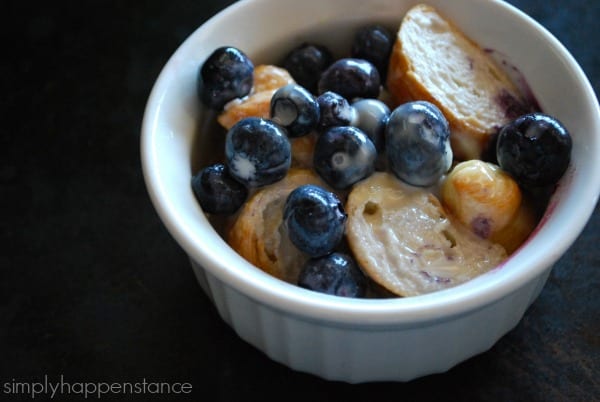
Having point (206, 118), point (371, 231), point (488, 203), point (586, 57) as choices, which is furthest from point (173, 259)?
point (586, 57)

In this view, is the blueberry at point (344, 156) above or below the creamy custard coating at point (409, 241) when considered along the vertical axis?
above

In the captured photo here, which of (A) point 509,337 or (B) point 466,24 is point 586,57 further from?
(A) point 509,337

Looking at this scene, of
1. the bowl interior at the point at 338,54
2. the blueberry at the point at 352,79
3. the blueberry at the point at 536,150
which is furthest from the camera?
the blueberry at the point at 352,79

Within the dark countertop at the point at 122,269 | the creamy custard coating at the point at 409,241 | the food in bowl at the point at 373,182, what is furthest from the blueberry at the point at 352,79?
the dark countertop at the point at 122,269

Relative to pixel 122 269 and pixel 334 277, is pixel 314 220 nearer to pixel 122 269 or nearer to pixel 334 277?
pixel 334 277

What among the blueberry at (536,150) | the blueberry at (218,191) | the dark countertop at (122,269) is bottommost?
the dark countertop at (122,269)

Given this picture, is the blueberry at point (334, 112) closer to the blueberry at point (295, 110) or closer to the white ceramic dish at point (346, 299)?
the blueberry at point (295, 110)

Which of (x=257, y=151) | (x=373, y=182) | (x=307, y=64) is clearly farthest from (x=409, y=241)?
(x=307, y=64)

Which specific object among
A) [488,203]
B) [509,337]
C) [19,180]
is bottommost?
[19,180]
